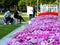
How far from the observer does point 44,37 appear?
5578 mm

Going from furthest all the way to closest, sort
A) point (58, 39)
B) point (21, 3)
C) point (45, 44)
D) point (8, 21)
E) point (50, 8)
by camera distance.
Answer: point (21, 3) → point (50, 8) → point (8, 21) → point (58, 39) → point (45, 44)

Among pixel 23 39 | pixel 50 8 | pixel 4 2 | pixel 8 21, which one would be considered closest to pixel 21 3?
pixel 4 2

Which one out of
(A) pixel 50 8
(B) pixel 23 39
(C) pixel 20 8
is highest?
(B) pixel 23 39

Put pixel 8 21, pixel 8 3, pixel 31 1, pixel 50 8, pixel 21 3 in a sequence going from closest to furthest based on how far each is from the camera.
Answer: pixel 8 21
pixel 50 8
pixel 31 1
pixel 21 3
pixel 8 3

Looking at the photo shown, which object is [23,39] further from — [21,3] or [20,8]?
[20,8]

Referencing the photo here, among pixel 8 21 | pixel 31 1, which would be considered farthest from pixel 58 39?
pixel 31 1

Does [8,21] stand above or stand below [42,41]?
below

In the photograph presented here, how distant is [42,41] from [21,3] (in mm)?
64988

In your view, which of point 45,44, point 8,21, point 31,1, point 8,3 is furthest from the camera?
point 8,3

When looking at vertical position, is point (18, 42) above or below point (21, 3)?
above

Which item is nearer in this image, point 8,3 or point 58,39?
point 58,39

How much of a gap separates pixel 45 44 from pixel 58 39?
16.3 inches

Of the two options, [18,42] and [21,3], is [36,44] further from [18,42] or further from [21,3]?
[21,3]

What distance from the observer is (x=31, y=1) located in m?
60.2
